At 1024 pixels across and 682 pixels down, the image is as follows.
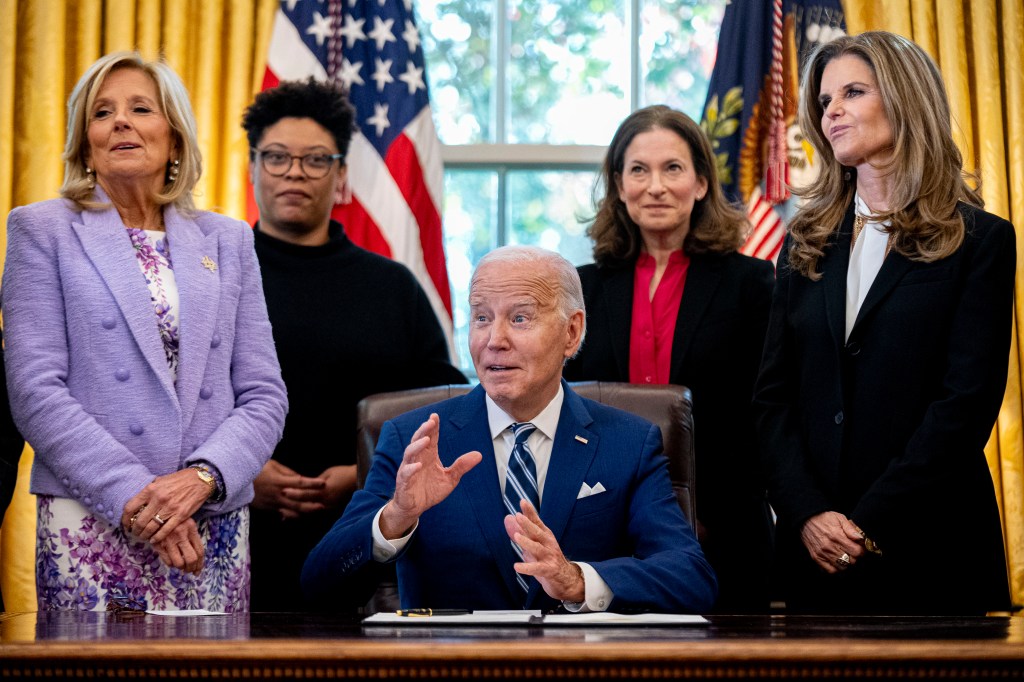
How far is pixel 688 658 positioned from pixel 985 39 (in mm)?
3983

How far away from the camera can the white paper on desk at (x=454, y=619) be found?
1.70m

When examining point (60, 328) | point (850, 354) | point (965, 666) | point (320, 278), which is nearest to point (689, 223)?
point (850, 354)

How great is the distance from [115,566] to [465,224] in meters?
2.96

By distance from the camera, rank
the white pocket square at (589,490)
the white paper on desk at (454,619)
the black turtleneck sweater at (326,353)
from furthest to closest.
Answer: the black turtleneck sweater at (326,353) → the white pocket square at (589,490) → the white paper on desk at (454,619)

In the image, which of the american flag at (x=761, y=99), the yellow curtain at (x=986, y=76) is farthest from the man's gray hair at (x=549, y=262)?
the yellow curtain at (x=986, y=76)

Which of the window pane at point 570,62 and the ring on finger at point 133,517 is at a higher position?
the window pane at point 570,62

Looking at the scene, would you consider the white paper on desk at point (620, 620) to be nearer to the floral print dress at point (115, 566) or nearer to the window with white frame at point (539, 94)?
the floral print dress at point (115, 566)

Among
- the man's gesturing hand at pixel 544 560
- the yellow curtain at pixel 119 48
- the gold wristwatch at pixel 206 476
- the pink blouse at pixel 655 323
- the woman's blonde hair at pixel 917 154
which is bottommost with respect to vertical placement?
the man's gesturing hand at pixel 544 560

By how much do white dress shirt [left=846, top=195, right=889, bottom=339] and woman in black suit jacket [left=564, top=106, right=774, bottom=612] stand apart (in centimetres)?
51

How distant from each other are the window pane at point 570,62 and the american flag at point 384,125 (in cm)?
61

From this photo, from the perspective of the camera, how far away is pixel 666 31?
5.18 m

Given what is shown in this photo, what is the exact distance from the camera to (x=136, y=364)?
2.44 m

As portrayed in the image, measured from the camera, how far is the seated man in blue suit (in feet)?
6.75

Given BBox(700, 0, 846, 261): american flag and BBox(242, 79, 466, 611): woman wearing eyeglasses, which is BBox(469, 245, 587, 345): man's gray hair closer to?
BBox(242, 79, 466, 611): woman wearing eyeglasses
